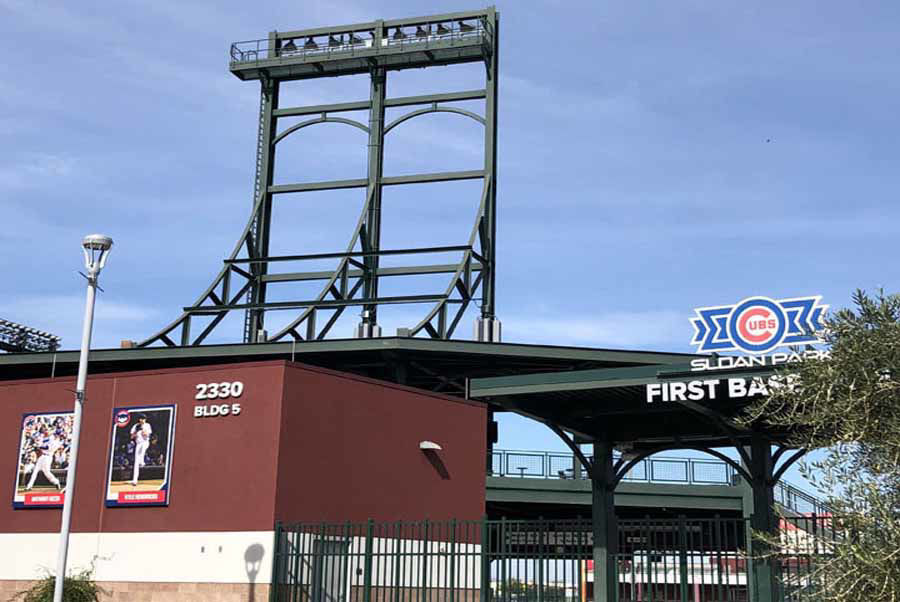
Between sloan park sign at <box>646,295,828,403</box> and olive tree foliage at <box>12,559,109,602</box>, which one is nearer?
sloan park sign at <box>646,295,828,403</box>

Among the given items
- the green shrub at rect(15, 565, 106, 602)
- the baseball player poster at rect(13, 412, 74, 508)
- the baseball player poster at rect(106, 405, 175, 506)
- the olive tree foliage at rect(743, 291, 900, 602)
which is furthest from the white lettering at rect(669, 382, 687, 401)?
the baseball player poster at rect(13, 412, 74, 508)

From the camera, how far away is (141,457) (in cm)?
2750

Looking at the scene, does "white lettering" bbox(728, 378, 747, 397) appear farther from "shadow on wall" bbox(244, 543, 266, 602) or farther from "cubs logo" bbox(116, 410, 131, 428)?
"cubs logo" bbox(116, 410, 131, 428)

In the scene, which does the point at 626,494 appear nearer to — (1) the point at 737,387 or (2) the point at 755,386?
(1) the point at 737,387

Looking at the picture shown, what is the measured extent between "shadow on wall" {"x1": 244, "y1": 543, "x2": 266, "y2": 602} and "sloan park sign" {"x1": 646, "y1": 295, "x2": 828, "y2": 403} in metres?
10.1

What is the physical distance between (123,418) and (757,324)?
51.2 ft

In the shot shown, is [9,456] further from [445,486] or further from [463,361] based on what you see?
[463,361]

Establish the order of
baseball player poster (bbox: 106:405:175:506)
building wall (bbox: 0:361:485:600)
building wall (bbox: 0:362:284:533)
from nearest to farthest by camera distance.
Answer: building wall (bbox: 0:361:485:600) → building wall (bbox: 0:362:284:533) → baseball player poster (bbox: 106:405:175:506)

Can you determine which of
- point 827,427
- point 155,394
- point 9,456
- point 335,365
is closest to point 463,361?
point 335,365

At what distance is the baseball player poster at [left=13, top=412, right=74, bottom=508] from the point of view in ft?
92.8

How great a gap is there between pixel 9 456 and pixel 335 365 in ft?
39.3

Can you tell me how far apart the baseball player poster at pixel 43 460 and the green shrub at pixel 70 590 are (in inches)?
94.0

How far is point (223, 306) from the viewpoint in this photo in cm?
4072

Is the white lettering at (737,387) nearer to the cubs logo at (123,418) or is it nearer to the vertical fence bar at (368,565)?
the vertical fence bar at (368,565)
